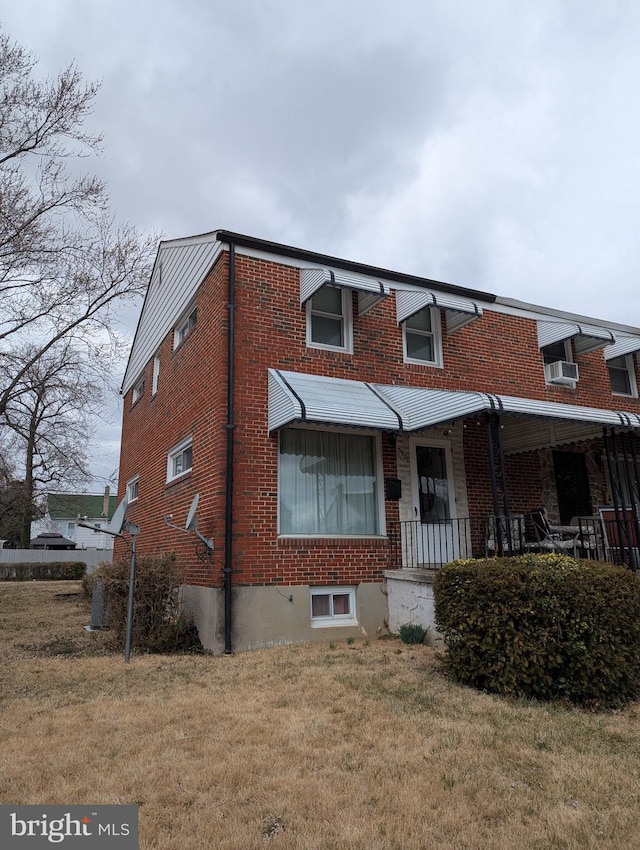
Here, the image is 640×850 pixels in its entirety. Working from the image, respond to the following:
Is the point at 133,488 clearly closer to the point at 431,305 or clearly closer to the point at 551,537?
the point at 431,305

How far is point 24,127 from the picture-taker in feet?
40.2

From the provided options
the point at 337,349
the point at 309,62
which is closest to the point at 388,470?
the point at 337,349

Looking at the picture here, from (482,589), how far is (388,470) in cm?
416

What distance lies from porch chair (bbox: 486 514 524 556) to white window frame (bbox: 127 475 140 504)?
921cm

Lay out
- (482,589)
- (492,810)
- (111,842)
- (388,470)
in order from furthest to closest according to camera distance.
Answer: (388,470) < (482,589) < (492,810) < (111,842)

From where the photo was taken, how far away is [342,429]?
9.56 metres

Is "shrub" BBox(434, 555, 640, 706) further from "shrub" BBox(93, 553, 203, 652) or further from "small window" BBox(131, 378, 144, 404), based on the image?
"small window" BBox(131, 378, 144, 404)

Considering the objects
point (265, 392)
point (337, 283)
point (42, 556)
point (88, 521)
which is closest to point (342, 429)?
point (265, 392)

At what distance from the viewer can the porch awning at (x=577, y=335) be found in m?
11.8

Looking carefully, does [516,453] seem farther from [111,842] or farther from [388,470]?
[111,842]

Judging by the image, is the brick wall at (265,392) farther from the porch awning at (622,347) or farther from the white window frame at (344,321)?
the porch awning at (622,347)

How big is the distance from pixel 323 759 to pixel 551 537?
6394 mm

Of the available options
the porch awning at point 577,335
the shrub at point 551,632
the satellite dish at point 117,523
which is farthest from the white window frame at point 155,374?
the shrub at point 551,632

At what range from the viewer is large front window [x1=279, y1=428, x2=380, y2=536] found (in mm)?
9016
